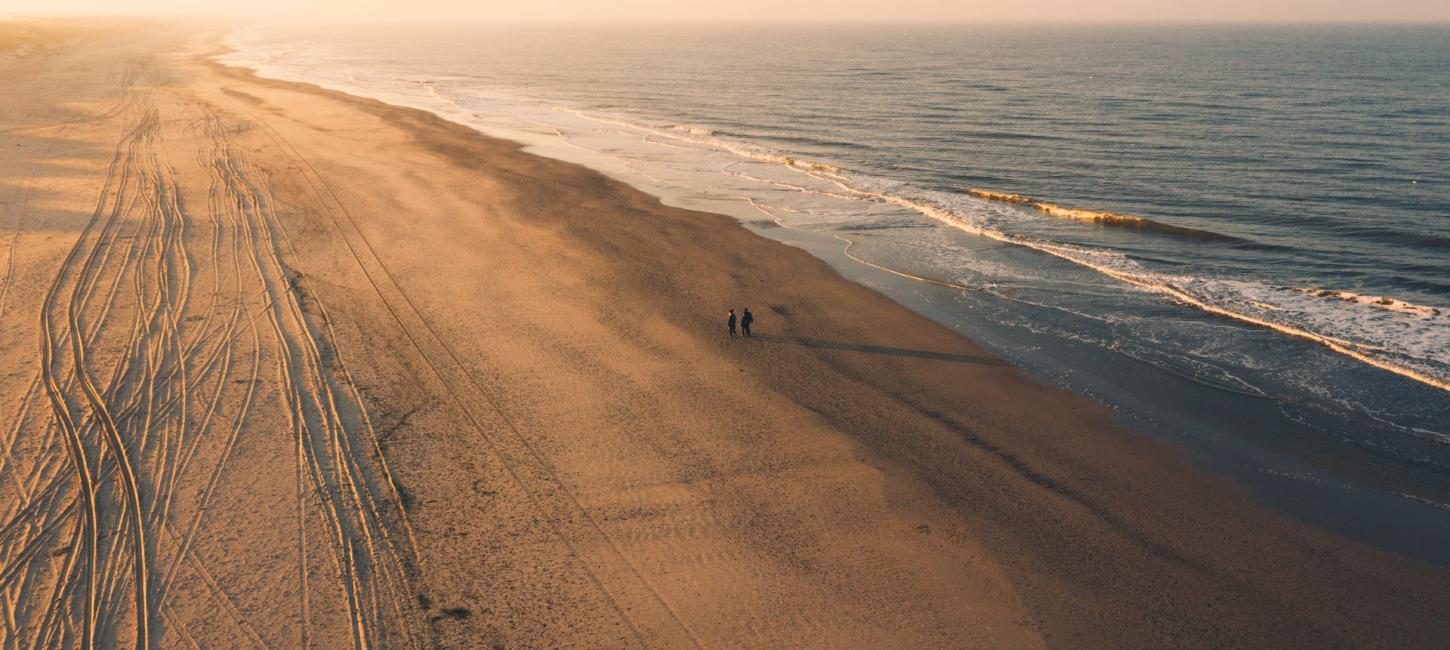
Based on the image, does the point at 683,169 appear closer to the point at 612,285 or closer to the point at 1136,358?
the point at 612,285

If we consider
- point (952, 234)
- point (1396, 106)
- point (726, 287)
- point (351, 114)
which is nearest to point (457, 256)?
point (726, 287)

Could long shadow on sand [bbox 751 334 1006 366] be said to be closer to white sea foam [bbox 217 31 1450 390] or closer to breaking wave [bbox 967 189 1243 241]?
white sea foam [bbox 217 31 1450 390]

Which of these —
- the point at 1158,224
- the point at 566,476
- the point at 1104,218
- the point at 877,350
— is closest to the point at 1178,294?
the point at 1158,224

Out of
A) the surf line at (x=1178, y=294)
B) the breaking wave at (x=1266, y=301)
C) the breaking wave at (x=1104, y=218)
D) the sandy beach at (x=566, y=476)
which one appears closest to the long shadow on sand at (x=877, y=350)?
the sandy beach at (x=566, y=476)

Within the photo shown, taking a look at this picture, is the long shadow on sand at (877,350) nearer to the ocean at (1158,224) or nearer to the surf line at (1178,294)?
the ocean at (1158,224)

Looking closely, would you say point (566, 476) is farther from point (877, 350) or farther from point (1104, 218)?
point (1104, 218)

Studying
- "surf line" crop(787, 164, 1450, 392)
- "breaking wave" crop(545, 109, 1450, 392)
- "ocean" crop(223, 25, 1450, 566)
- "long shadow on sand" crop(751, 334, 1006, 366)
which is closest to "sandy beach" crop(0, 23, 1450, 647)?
"long shadow on sand" crop(751, 334, 1006, 366)
